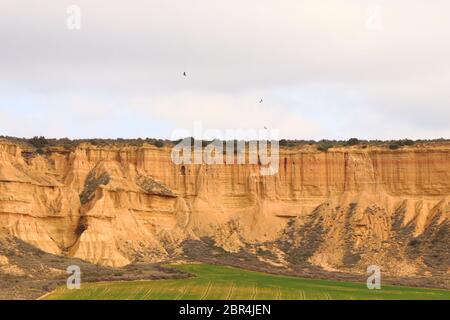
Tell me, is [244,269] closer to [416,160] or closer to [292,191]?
[292,191]

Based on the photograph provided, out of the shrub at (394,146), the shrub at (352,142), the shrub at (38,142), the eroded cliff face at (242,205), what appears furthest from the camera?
the shrub at (352,142)

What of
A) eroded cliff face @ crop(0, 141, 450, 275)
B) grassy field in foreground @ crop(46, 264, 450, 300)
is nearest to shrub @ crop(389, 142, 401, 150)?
eroded cliff face @ crop(0, 141, 450, 275)

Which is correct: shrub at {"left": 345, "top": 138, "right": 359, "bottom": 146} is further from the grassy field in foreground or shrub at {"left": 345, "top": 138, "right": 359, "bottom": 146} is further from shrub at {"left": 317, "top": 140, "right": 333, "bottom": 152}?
the grassy field in foreground

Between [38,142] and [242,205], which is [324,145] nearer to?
[242,205]

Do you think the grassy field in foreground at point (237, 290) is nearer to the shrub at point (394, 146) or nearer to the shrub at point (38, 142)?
the shrub at point (394, 146)

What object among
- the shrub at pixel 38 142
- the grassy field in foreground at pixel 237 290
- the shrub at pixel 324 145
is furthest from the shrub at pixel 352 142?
the shrub at pixel 38 142
